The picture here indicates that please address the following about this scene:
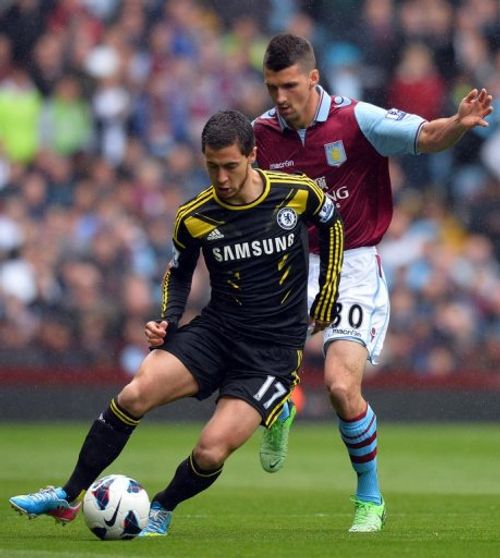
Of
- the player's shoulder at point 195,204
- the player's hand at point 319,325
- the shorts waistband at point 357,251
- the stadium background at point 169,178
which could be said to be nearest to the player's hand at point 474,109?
the shorts waistband at point 357,251

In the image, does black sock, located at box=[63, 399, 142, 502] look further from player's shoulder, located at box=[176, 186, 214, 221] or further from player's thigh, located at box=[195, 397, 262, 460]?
player's shoulder, located at box=[176, 186, 214, 221]

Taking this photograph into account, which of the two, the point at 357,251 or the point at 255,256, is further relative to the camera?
the point at 357,251

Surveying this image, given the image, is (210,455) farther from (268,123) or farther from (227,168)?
(268,123)

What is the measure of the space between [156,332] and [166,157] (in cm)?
1071

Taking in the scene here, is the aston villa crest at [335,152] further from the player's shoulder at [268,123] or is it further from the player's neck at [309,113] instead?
the player's shoulder at [268,123]

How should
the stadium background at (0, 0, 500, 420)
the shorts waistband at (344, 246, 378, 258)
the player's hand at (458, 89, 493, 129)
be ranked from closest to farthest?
the player's hand at (458, 89, 493, 129), the shorts waistband at (344, 246, 378, 258), the stadium background at (0, 0, 500, 420)

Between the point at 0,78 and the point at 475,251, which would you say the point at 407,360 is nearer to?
the point at 475,251

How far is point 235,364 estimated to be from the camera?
7.69 metres

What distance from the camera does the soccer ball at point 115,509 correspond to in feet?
23.8

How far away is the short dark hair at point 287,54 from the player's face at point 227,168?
850 mm

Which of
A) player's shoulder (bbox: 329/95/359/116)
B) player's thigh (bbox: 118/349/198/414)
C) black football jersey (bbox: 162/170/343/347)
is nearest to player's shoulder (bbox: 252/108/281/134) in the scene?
player's shoulder (bbox: 329/95/359/116)

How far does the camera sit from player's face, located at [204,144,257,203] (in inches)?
290

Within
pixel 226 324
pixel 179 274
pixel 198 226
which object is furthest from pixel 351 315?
pixel 198 226

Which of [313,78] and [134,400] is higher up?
[313,78]
